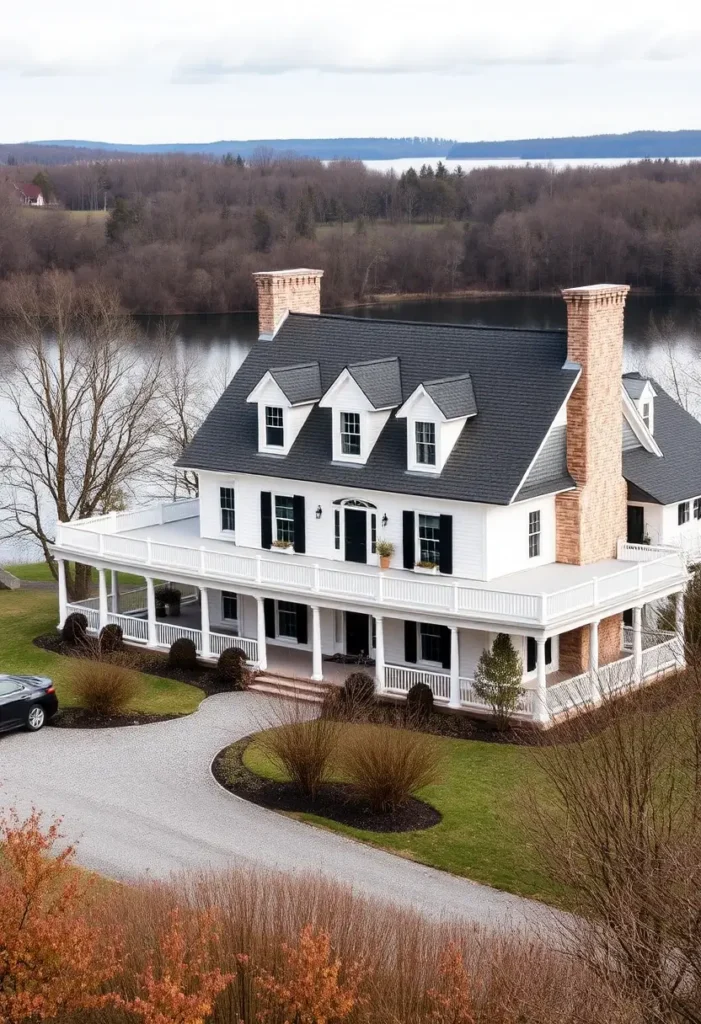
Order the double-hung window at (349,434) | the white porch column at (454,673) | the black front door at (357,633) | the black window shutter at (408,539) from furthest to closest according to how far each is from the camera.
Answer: the black front door at (357,633), the double-hung window at (349,434), the black window shutter at (408,539), the white porch column at (454,673)

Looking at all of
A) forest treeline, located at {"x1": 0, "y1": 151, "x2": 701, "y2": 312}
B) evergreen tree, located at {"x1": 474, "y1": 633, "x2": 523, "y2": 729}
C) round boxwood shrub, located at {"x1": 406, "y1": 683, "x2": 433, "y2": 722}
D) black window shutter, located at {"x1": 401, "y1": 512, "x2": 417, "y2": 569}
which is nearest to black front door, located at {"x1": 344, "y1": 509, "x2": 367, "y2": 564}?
black window shutter, located at {"x1": 401, "y1": 512, "x2": 417, "y2": 569}

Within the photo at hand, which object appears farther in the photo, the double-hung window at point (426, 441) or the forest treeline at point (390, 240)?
the forest treeline at point (390, 240)

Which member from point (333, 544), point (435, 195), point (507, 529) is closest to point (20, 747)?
point (333, 544)

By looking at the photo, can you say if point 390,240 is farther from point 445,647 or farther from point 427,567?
point 445,647

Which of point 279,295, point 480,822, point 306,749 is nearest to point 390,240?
point 279,295

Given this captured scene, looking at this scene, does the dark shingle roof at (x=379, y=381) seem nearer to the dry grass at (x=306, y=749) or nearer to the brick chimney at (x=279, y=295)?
the brick chimney at (x=279, y=295)

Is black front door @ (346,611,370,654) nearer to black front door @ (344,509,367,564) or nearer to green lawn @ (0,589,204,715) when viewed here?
black front door @ (344,509,367,564)

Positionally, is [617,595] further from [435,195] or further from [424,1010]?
[435,195]

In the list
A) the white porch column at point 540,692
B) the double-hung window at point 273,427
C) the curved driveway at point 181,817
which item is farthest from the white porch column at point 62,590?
the white porch column at point 540,692

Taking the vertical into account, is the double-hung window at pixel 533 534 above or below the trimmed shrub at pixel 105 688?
above
